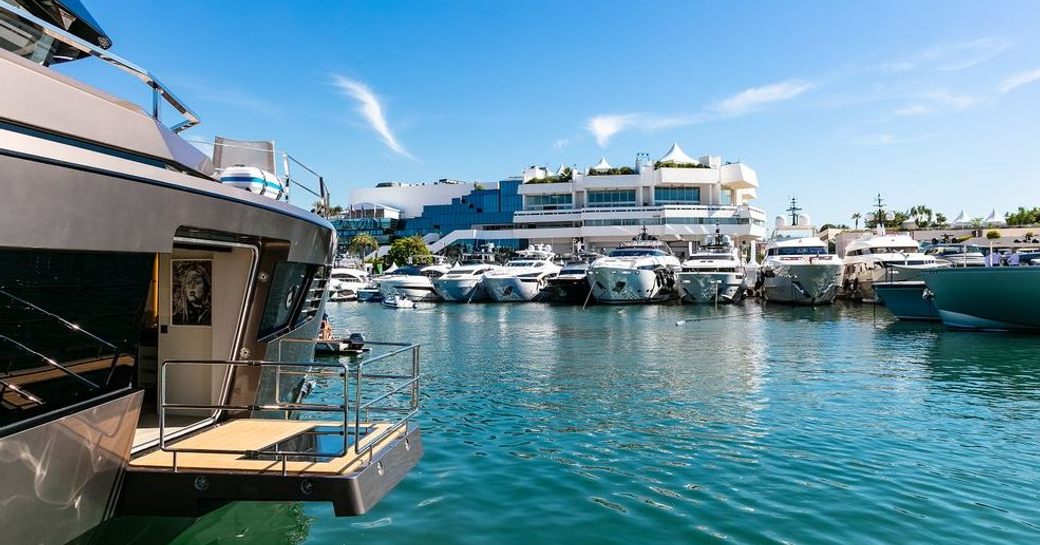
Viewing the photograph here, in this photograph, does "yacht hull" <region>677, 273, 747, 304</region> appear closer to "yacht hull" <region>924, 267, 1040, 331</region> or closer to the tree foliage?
"yacht hull" <region>924, 267, 1040, 331</region>

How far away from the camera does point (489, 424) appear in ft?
40.5

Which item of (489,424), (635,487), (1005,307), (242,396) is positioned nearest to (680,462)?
(635,487)

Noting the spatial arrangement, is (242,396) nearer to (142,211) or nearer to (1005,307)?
(142,211)

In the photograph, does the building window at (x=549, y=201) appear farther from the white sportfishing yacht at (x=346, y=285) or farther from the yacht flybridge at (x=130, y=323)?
the yacht flybridge at (x=130, y=323)

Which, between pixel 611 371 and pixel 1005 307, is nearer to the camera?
pixel 611 371

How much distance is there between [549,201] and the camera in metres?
97.4

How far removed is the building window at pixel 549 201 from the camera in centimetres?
9594

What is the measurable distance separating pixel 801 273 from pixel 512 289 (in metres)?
23.3

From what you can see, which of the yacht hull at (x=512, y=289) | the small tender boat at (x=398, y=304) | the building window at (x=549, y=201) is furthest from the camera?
the building window at (x=549, y=201)

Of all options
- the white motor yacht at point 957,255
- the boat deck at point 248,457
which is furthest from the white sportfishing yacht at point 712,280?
the boat deck at point 248,457

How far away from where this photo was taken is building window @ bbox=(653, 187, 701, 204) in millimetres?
91250

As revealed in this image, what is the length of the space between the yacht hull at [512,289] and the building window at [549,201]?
37184 millimetres

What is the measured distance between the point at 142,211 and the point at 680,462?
7643mm

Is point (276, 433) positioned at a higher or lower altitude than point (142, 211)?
lower
